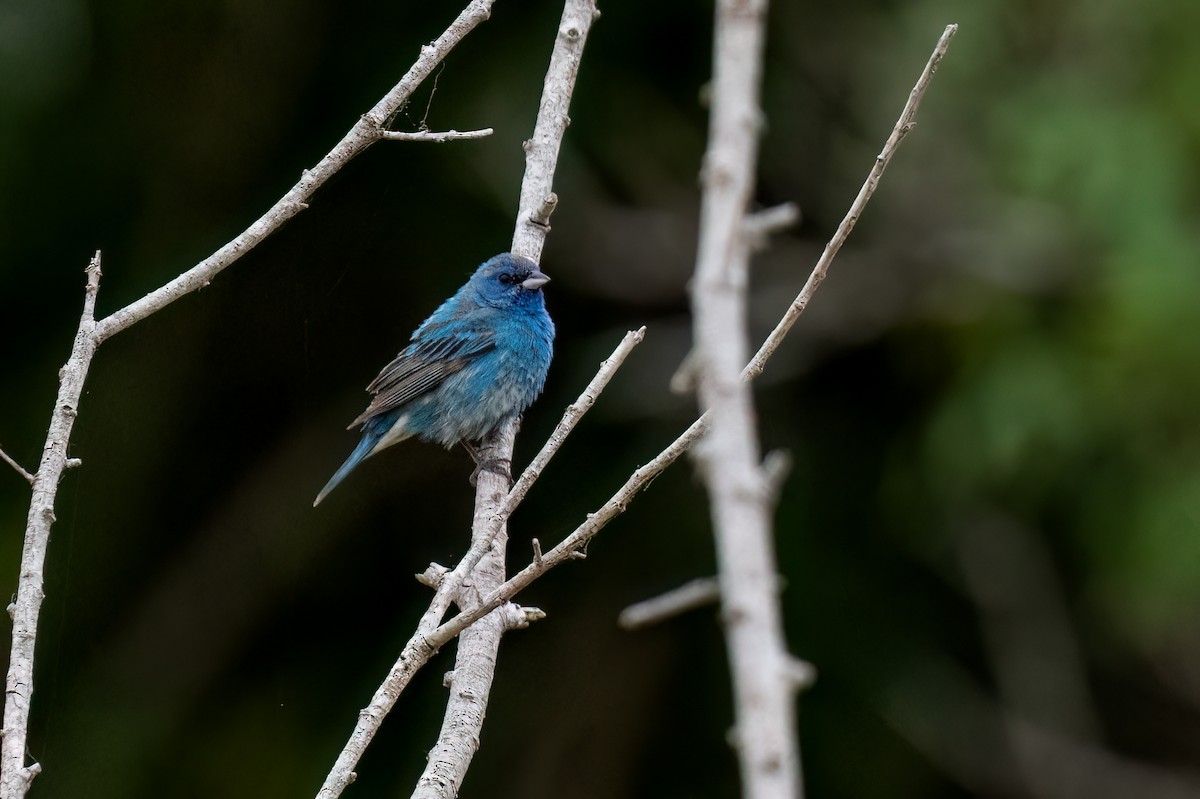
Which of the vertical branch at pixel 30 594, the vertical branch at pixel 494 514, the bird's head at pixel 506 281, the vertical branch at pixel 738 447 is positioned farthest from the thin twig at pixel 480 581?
the vertical branch at pixel 738 447

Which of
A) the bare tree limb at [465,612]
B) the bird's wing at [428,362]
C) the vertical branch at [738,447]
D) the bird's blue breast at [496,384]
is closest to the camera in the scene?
the vertical branch at [738,447]

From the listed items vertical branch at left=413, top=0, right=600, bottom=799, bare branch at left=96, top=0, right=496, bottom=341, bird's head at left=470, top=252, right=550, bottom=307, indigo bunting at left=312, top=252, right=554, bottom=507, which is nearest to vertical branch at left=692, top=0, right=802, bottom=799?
vertical branch at left=413, top=0, right=600, bottom=799

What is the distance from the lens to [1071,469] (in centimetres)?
429

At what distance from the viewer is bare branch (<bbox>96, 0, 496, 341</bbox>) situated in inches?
91.0

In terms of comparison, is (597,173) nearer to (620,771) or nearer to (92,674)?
(620,771)

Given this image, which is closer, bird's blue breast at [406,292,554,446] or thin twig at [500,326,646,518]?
thin twig at [500,326,646,518]

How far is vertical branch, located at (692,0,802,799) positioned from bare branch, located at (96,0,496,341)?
143cm

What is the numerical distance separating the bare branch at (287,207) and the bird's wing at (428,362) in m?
2.15

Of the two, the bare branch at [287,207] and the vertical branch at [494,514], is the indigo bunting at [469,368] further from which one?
the bare branch at [287,207]

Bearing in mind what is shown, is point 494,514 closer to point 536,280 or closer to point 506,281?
point 536,280

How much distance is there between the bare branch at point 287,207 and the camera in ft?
7.59

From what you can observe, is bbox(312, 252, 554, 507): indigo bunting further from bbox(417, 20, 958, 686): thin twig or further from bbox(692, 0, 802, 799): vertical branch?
bbox(692, 0, 802, 799): vertical branch

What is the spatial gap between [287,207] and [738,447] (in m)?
1.63

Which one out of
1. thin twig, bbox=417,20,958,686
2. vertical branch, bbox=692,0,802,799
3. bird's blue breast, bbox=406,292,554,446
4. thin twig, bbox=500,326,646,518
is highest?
bird's blue breast, bbox=406,292,554,446
